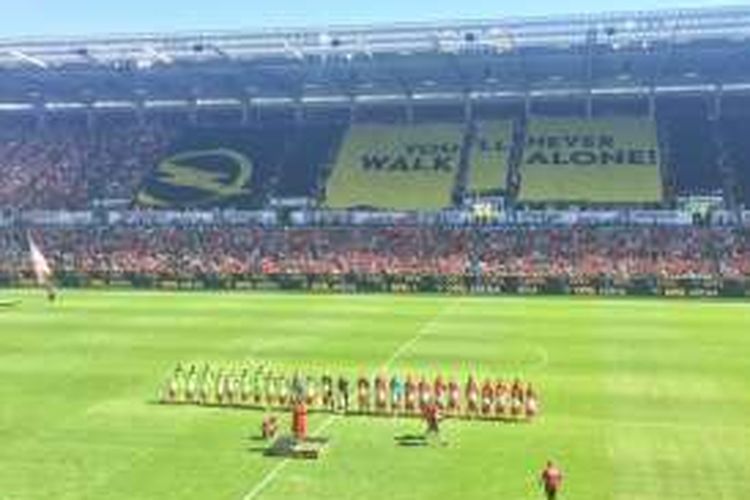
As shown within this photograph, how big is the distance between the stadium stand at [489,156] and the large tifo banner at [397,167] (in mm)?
1239

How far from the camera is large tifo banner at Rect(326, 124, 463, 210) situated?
90.6 meters

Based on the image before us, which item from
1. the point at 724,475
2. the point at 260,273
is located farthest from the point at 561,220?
the point at 724,475

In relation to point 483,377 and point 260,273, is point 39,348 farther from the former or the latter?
point 260,273

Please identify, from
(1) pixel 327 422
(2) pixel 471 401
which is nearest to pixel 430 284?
(2) pixel 471 401

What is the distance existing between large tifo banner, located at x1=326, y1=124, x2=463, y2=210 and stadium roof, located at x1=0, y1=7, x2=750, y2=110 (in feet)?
10.3

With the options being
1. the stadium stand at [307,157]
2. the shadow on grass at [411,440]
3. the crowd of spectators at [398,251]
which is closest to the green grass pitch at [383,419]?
the shadow on grass at [411,440]

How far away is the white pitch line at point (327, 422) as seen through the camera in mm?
29328

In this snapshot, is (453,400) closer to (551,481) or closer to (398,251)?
(551,481)

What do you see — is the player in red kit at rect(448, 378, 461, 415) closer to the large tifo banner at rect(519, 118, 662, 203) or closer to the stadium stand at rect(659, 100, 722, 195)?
the large tifo banner at rect(519, 118, 662, 203)

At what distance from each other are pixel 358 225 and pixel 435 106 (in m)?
14.6

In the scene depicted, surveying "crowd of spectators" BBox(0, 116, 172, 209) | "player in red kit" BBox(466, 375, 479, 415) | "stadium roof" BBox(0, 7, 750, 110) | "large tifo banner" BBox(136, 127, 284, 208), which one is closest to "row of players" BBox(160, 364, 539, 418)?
"player in red kit" BBox(466, 375, 479, 415)

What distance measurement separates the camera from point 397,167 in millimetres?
93938

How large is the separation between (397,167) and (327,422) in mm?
58532

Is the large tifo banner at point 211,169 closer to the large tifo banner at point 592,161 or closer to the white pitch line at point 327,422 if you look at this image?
the large tifo banner at point 592,161
